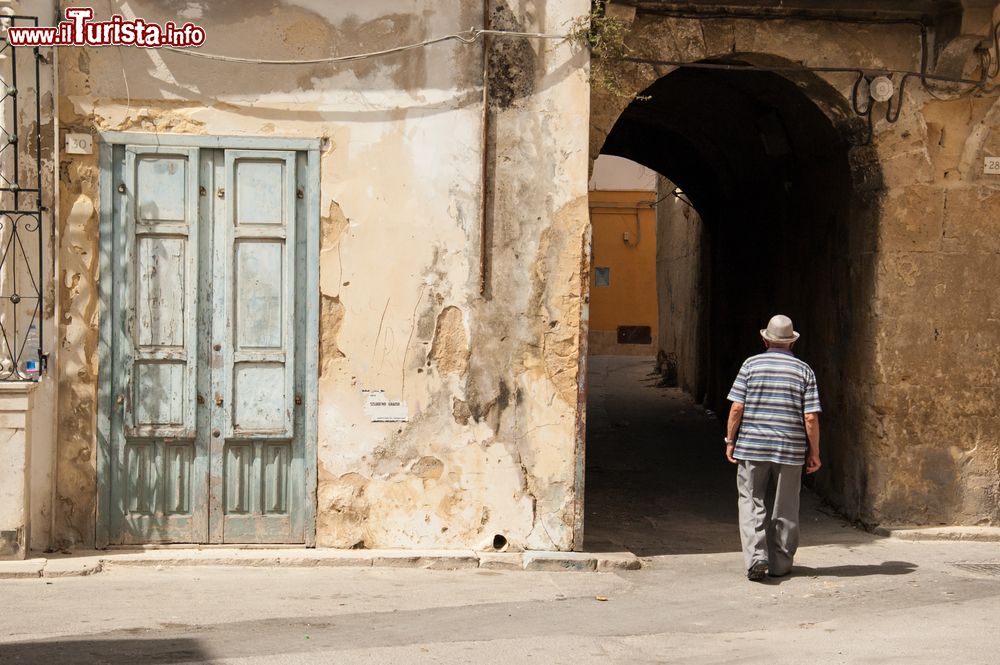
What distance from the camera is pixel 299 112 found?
743 cm

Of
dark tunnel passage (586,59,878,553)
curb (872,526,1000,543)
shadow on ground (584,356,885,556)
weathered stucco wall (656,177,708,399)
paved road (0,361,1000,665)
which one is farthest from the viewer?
weathered stucco wall (656,177,708,399)

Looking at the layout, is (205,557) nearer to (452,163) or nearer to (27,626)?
(27,626)

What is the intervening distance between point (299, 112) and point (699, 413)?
9182 mm

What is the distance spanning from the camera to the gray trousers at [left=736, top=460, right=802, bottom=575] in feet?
23.7

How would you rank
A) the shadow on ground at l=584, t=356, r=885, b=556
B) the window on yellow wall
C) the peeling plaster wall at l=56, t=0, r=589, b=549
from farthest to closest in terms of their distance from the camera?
the window on yellow wall, the shadow on ground at l=584, t=356, r=885, b=556, the peeling plaster wall at l=56, t=0, r=589, b=549

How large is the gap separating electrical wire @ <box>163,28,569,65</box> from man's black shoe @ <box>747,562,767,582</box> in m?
A: 3.60

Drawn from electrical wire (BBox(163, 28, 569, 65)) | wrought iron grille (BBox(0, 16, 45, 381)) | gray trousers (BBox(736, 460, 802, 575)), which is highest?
electrical wire (BBox(163, 28, 569, 65))

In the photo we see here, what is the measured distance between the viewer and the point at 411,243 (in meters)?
7.52

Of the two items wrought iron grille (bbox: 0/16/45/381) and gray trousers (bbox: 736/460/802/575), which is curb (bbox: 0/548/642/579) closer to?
gray trousers (bbox: 736/460/802/575)

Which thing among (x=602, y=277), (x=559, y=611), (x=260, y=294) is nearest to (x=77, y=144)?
(x=260, y=294)

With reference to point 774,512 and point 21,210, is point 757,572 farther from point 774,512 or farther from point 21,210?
point 21,210

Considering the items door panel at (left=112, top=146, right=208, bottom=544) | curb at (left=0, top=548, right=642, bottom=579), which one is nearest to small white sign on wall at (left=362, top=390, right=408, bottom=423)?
curb at (left=0, top=548, right=642, bottom=579)

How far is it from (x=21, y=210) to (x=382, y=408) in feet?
8.39

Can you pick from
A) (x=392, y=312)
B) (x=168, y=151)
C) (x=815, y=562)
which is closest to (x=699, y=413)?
(x=815, y=562)
